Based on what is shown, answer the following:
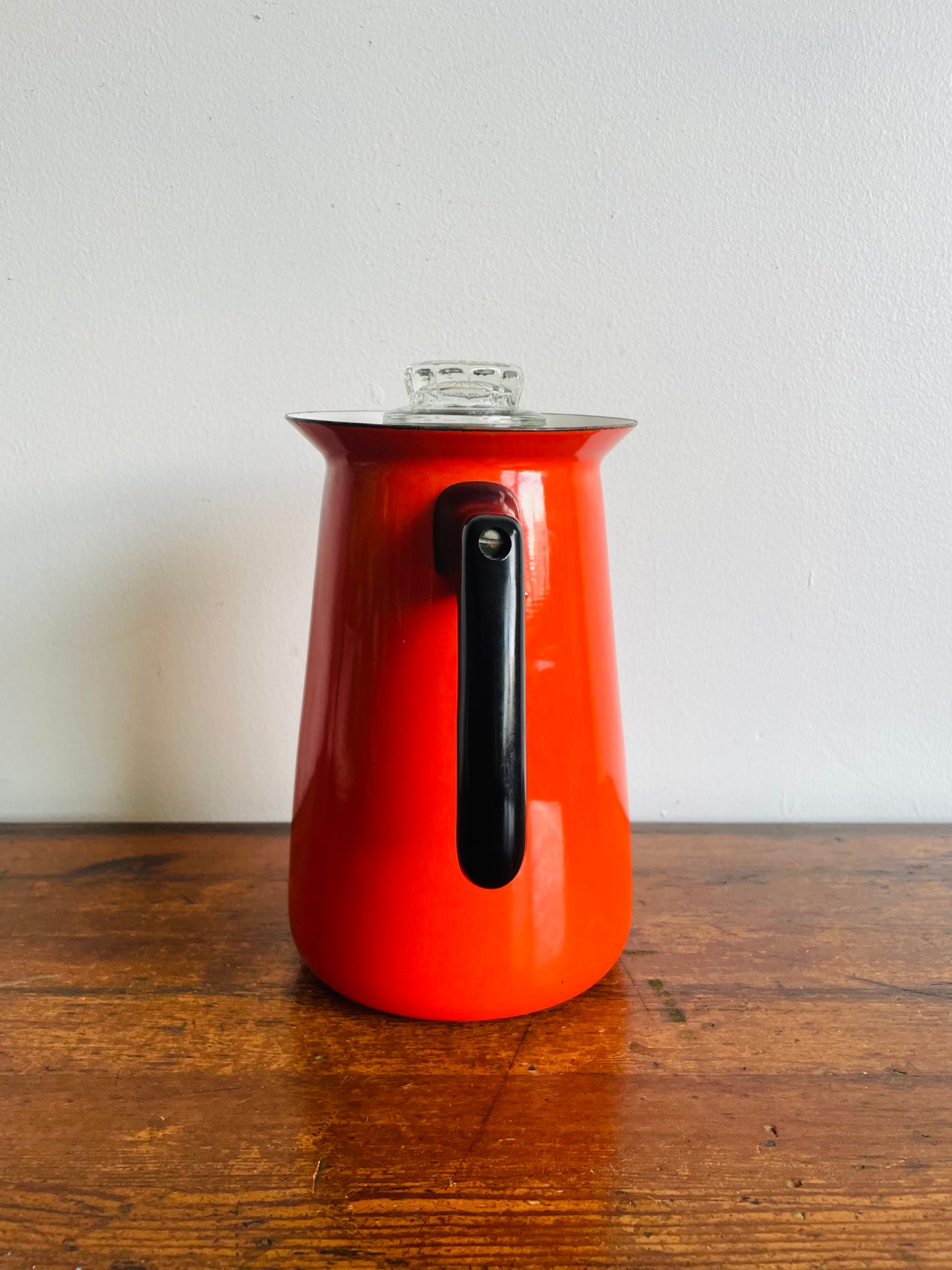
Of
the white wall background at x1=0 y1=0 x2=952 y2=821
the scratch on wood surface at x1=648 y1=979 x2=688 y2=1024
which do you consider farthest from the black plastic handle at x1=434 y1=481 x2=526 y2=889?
the white wall background at x1=0 y1=0 x2=952 y2=821

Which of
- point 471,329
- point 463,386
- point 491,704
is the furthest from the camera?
point 471,329

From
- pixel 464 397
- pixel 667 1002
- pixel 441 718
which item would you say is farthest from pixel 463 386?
pixel 667 1002

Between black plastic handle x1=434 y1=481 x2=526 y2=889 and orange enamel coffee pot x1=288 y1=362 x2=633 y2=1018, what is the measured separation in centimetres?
4

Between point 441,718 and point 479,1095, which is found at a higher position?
point 441,718

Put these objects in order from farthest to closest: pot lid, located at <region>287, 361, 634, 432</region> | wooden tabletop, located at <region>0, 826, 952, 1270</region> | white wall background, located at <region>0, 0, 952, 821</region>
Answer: white wall background, located at <region>0, 0, 952, 821</region> → pot lid, located at <region>287, 361, 634, 432</region> → wooden tabletop, located at <region>0, 826, 952, 1270</region>

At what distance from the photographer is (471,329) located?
66cm

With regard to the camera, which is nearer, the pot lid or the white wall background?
the pot lid

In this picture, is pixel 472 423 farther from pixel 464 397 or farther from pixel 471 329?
pixel 471 329

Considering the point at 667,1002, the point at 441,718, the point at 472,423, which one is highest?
the point at 472,423

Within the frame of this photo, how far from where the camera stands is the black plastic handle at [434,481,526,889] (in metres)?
0.37

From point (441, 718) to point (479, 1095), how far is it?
16 cm

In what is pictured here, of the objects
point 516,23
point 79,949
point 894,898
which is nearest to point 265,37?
point 516,23

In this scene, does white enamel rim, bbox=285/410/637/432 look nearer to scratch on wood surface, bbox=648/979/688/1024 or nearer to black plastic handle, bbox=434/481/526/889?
black plastic handle, bbox=434/481/526/889

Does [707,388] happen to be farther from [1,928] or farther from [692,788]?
[1,928]
